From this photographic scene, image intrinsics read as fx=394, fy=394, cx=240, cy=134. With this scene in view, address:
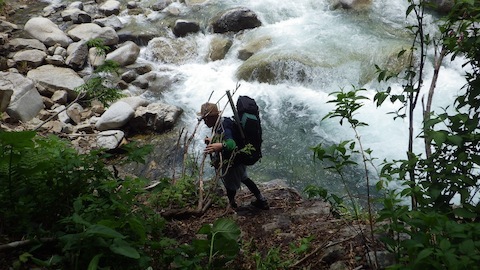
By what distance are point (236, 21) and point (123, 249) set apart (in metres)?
11.0

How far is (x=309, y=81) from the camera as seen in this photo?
9.64m

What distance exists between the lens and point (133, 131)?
330 inches

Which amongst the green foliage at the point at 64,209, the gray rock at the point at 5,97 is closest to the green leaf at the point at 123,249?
the green foliage at the point at 64,209

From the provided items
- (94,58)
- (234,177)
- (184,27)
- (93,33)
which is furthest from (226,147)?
(93,33)

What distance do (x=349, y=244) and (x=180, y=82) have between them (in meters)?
8.15

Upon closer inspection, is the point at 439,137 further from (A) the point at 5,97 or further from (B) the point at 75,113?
(B) the point at 75,113

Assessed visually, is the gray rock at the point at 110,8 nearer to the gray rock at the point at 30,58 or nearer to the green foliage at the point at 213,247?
the gray rock at the point at 30,58

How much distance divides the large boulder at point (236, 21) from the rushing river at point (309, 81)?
0.32m

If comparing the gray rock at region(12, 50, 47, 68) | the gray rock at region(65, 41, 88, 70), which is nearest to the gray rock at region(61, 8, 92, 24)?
the gray rock at region(65, 41, 88, 70)

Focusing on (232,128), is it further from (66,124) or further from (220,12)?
(220,12)

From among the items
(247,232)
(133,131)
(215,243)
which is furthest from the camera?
(133,131)

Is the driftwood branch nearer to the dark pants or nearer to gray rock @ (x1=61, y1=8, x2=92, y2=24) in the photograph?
the dark pants

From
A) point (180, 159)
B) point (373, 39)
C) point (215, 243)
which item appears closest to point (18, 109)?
point (180, 159)

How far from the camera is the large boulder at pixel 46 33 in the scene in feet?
36.4
